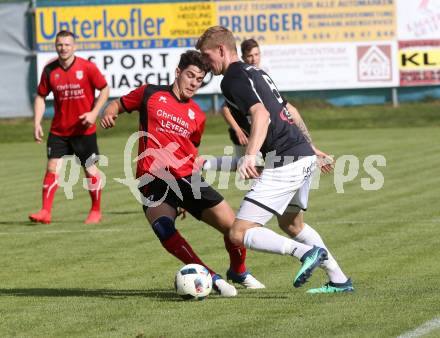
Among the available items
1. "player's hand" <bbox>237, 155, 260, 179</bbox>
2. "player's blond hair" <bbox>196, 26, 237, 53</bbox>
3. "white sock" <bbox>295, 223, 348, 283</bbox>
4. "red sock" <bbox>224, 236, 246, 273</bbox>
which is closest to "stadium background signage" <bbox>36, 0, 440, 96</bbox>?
"red sock" <bbox>224, 236, 246, 273</bbox>

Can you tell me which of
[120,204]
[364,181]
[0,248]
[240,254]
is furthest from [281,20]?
[240,254]

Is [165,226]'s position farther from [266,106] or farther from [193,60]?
[266,106]

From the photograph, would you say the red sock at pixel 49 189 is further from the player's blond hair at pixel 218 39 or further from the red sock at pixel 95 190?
the player's blond hair at pixel 218 39

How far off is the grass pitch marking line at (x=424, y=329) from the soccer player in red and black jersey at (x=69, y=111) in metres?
8.24

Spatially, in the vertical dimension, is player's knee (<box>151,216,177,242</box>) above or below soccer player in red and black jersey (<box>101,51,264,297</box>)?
below

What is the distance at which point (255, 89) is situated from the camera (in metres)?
8.50

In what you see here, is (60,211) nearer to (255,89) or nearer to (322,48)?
(255,89)

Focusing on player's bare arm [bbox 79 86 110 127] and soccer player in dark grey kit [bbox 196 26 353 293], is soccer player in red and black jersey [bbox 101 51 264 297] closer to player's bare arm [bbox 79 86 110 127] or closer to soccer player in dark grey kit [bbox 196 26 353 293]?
soccer player in dark grey kit [bbox 196 26 353 293]

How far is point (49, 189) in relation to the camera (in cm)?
1568

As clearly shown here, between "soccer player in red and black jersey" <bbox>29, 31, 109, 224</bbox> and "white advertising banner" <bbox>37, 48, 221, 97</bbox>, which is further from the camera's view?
"white advertising banner" <bbox>37, 48, 221, 97</bbox>

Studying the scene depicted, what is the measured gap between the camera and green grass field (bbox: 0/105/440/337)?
7867mm

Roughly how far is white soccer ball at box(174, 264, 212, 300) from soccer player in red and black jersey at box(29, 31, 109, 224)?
6.33 m

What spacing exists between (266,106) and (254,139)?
417mm

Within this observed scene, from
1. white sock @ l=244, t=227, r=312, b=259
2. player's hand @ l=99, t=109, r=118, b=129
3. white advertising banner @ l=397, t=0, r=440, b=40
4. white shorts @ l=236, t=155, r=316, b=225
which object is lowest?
white advertising banner @ l=397, t=0, r=440, b=40
